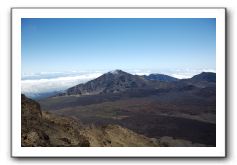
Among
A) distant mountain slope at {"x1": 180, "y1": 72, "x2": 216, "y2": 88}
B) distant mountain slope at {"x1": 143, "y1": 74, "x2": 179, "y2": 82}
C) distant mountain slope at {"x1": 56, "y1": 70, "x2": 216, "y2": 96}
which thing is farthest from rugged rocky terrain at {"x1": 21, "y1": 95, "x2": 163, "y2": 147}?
distant mountain slope at {"x1": 180, "y1": 72, "x2": 216, "y2": 88}

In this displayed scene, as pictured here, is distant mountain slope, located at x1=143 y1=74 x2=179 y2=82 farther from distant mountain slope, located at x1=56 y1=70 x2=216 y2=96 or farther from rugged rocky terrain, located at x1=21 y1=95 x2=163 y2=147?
rugged rocky terrain, located at x1=21 y1=95 x2=163 y2=147

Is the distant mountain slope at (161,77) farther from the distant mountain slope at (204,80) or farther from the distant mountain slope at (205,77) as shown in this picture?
the distant mountain slope at (205,77)

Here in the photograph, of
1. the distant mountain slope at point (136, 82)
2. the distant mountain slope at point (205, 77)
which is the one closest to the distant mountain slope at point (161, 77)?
the distant mountain slope at point (136, 82)

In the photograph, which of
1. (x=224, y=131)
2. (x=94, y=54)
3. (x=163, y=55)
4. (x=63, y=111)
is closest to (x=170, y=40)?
(x=163, y=55)

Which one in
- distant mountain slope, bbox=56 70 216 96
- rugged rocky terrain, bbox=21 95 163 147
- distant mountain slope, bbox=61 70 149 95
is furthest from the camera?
distant mountain slope, bbox=61 70 149 95

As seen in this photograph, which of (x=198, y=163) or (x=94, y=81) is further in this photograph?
(x=94, y=81)

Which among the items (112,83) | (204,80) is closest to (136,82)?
(112,83)

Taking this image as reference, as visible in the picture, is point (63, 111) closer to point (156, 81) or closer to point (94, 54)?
point (94, 54)

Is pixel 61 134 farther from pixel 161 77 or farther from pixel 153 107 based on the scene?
pixel 161 77
